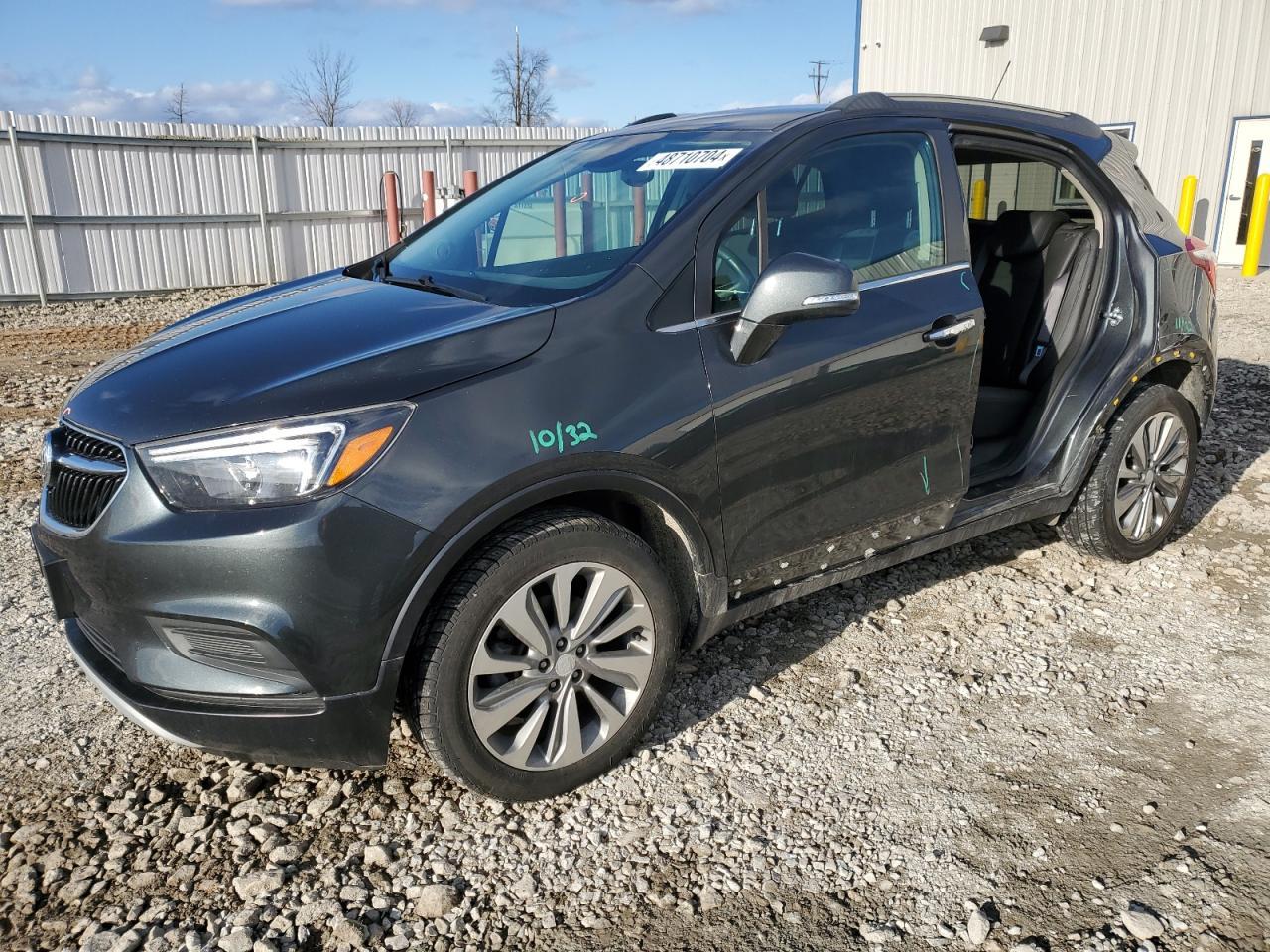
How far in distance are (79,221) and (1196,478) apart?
44.0ft

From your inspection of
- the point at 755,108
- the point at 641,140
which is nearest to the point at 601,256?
the point at 641,140

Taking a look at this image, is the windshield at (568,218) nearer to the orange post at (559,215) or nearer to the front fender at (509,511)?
the orange post at (559,215)

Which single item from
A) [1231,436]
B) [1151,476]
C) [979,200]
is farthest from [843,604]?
[979,200]

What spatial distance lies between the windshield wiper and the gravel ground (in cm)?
138

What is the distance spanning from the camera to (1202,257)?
437 cm

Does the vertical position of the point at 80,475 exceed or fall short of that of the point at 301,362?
it falls short

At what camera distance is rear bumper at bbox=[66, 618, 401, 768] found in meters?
2.34

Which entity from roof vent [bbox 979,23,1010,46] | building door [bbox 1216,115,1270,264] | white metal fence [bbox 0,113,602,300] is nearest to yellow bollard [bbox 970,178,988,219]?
white metal fence [bbox 0,113,602,300]

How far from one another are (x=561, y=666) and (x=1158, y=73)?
645 inches

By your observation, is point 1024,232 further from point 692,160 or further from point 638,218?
point 638,218

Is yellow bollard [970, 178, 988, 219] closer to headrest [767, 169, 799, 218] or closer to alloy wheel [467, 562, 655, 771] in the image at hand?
headrest [767, 169, 799, 218]

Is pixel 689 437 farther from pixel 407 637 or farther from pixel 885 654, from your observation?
pixel 885 654

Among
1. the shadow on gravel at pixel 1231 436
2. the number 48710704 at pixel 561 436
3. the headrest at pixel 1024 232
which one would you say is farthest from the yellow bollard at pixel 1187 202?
the number 48710704 at pixel 561 436

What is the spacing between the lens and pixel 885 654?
3.61 meters
